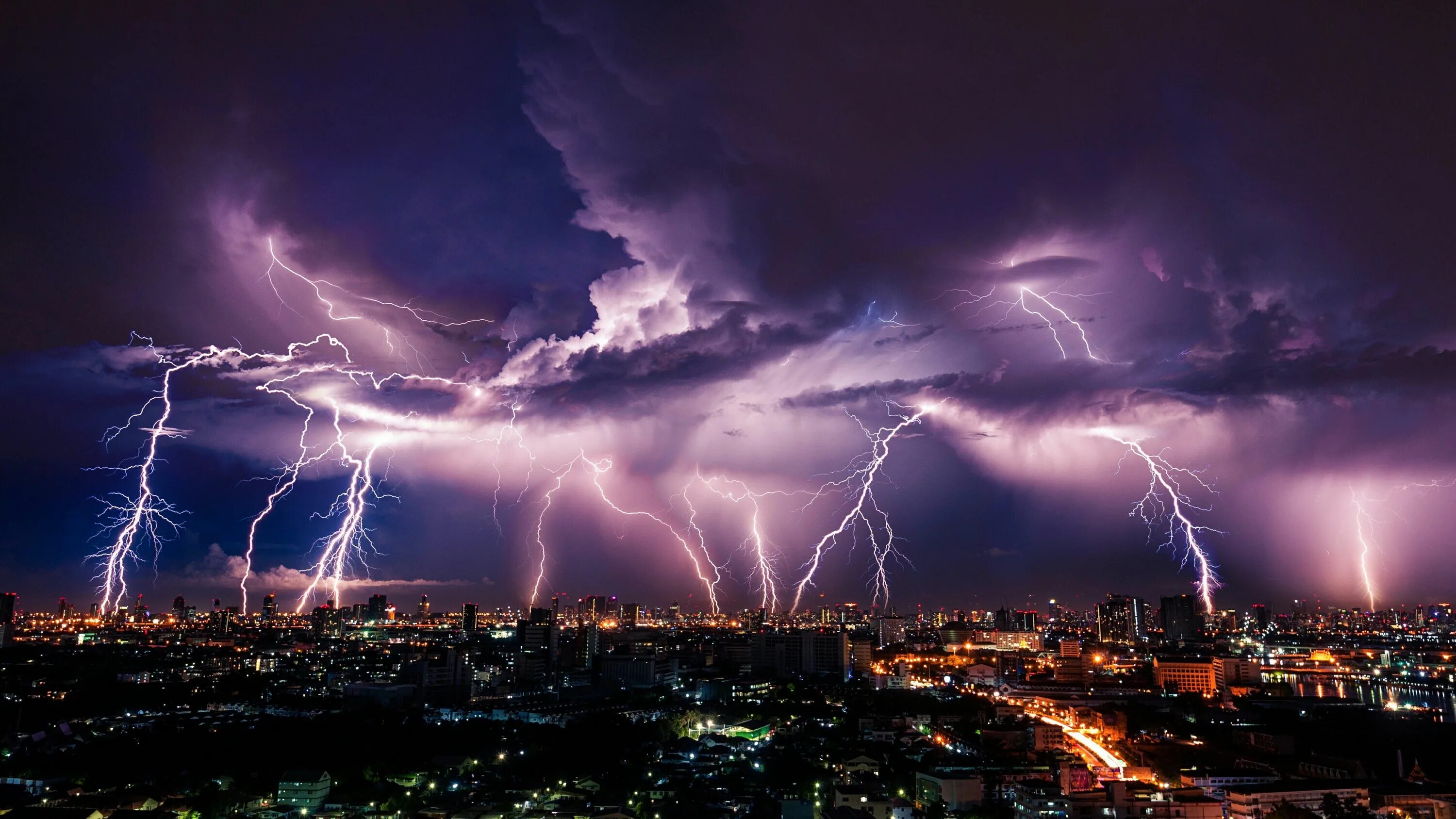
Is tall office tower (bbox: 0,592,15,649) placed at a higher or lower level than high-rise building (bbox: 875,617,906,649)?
higher

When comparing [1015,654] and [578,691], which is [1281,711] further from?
[578,691]

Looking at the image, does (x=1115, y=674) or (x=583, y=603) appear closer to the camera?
(x=1115, y=674)

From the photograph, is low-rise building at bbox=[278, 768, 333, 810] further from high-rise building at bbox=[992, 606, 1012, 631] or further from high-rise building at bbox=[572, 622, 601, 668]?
high-rise building at bbox=[992, 606, 1012, 631]

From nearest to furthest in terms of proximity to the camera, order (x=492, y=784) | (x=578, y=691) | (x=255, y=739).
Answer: (x=492, y=784)
(x=255, y=739)
(x=578, y=691)

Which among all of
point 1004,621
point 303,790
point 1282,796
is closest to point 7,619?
point 303,790

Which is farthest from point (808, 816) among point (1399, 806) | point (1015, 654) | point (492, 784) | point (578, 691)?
point (1015, 654)

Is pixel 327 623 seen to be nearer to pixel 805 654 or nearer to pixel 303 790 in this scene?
pixel 805 654

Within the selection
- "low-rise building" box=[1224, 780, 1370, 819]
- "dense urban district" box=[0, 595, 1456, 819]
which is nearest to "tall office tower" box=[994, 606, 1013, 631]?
"dense urban district" box=[0, 595, 1456, 819]

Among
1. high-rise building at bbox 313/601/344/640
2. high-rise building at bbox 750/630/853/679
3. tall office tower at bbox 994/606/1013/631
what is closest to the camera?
high-rise building at bbox 750/630/853/679
